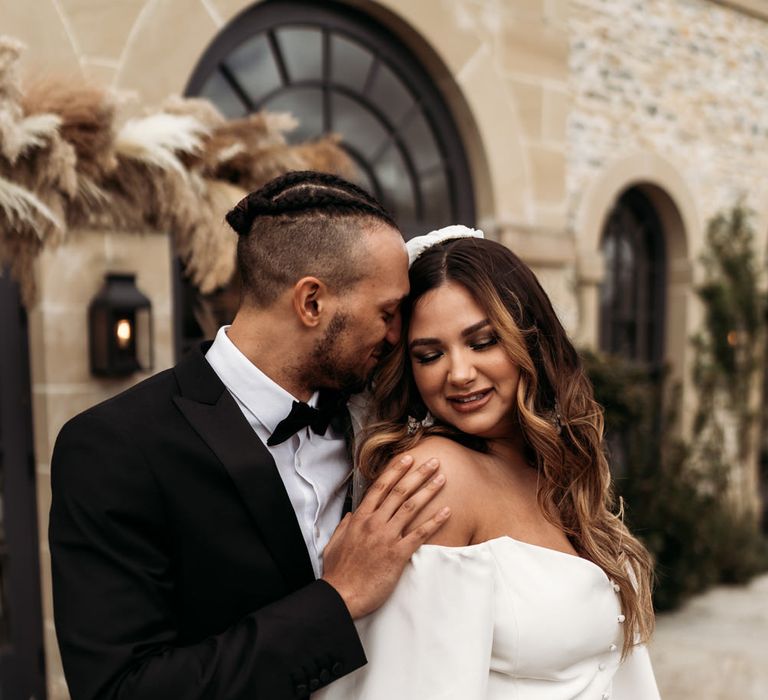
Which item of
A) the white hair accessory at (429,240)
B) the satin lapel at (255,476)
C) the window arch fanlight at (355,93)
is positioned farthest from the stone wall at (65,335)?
the satin lapel at (255,476)

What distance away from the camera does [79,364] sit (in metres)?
3.49

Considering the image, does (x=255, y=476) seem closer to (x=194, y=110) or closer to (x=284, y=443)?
(x=284, y=443)

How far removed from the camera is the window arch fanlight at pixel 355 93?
14.2 ft

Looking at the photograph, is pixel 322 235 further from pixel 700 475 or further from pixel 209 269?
pixel 700 475

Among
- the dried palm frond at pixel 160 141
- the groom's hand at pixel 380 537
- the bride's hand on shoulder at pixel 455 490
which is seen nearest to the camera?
the groom's hand at pixel 380 537

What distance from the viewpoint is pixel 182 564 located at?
141 cm

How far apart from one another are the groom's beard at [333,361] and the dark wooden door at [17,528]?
2.47 metres

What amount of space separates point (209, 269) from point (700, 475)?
5.27 m

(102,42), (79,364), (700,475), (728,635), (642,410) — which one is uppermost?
(102,42)

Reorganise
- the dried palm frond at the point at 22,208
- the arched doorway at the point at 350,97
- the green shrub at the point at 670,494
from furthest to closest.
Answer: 1. the green shrub at the point at 670,494
2. the arched doorway at the point at 350,97
3. the dried palm frond at the point at 22,208

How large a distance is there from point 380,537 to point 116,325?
233 centimetres

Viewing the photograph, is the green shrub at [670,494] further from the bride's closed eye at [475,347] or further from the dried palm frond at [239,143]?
the bride's closed eye at [475,347]

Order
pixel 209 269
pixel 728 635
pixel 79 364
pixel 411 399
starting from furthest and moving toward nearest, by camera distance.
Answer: pixel 728 635, pixel 79 364, pixel 209 269, pixel 411 399

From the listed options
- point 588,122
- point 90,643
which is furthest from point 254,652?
point 588,122
